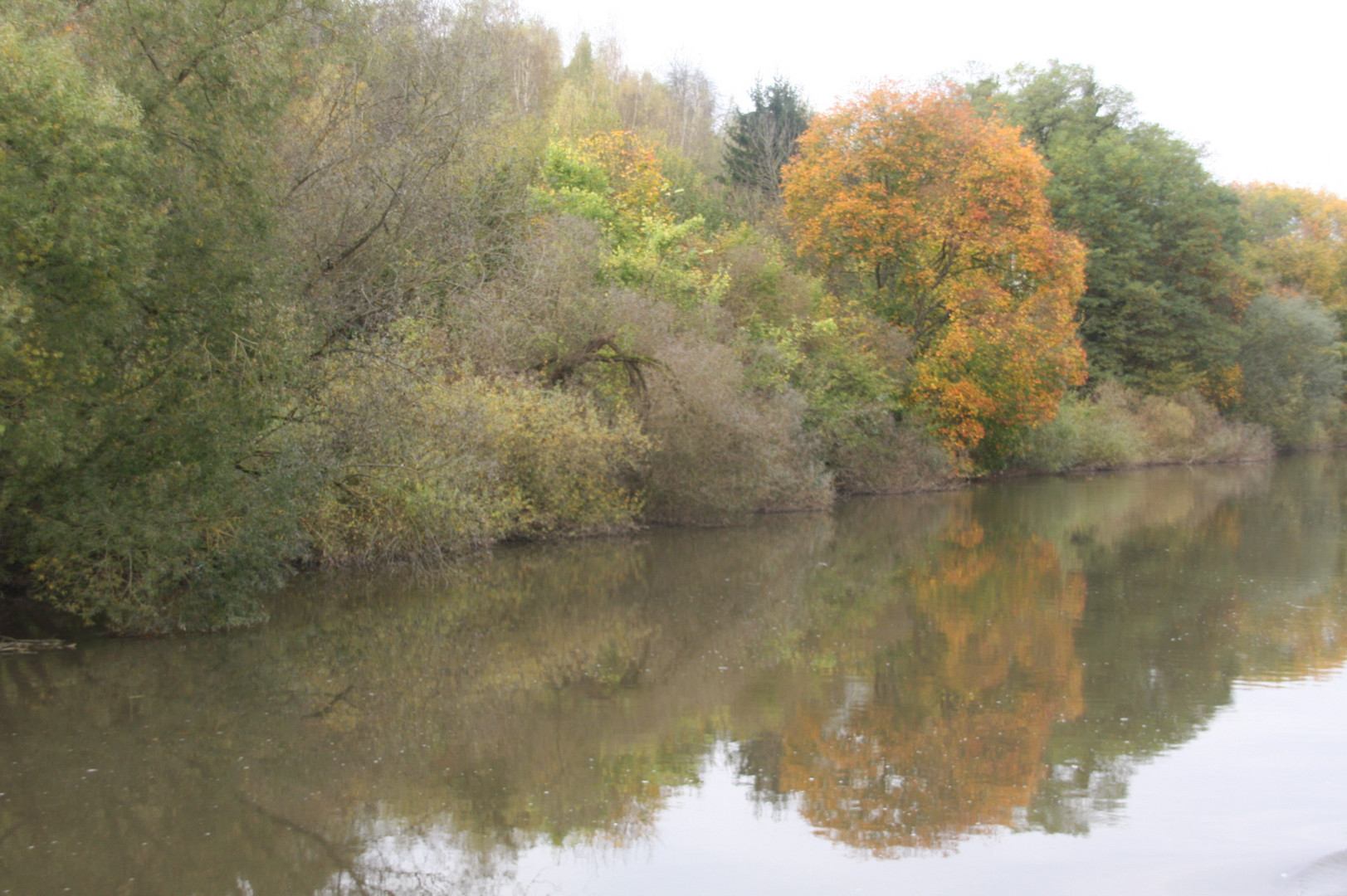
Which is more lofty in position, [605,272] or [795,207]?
[795,207]

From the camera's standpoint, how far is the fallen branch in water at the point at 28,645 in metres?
12.2

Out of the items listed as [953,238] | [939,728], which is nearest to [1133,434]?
[953,238]

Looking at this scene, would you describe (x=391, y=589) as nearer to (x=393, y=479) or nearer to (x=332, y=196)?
(x=393, y=479)

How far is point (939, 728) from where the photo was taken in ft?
31.5

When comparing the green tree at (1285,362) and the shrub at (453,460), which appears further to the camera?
the green tree at (1285,362)

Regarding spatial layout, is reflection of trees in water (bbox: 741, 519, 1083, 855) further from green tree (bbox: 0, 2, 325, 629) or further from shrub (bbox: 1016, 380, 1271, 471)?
shrub (bbox: 1016, 380, 1271, 471)

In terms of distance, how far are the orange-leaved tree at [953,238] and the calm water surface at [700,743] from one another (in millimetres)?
15117

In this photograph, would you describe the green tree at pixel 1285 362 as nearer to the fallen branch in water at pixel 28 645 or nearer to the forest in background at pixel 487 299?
the forest in background at pixel 487 299

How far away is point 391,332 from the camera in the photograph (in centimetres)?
1552

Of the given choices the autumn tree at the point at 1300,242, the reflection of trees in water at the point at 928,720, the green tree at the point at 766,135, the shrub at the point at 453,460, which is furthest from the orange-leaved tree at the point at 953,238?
the autumn tree at the point at 1300,242

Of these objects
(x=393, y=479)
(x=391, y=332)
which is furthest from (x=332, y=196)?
(x=393, y=479)

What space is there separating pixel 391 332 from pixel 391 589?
364 centimetres

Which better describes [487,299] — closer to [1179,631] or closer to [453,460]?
[453,460]

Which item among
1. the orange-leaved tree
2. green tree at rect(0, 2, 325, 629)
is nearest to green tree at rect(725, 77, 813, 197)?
the orange-leaved tree
